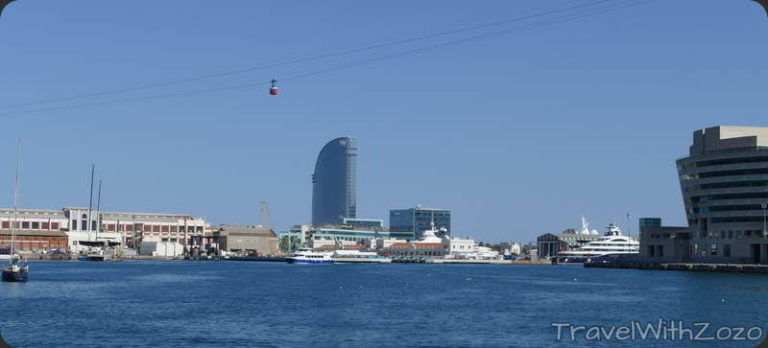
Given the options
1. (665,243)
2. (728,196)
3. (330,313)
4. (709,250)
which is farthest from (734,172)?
(330,313)

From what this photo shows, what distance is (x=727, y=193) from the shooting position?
16200 centimetres

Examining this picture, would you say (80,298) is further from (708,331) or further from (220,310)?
(708,331)

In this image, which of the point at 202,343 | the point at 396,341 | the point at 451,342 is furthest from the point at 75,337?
the point at 451,342

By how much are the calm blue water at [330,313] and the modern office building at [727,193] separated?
6417cm

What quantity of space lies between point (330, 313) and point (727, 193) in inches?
4678

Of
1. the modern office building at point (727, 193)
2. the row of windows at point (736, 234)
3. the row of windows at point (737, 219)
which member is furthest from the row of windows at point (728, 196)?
the row of windows at point (736, 234)

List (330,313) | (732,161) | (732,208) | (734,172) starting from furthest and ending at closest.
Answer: (732,208) → (732,161) → (734,172) → (330,313)

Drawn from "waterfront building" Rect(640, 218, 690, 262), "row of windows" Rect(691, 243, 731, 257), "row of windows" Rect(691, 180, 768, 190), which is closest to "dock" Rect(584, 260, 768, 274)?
"waterfront building" Rect(640, 218, 690, 262)

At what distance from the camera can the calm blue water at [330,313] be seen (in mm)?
48188

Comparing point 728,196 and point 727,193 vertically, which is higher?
point 727,193

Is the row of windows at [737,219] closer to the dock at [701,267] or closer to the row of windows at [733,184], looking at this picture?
the row of windows at [733,184]

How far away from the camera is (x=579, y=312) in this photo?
6681 centimetres

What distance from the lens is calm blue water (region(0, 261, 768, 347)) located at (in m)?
48.2

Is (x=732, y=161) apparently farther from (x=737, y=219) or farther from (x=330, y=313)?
(x=330, y=313)
